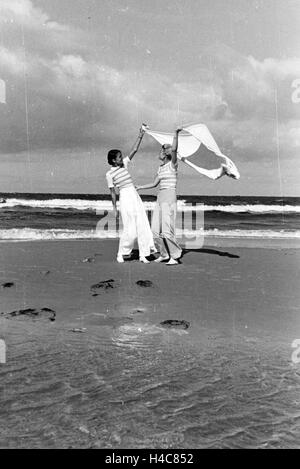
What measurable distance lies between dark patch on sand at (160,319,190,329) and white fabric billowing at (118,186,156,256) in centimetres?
369

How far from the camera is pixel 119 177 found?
806 centimetres

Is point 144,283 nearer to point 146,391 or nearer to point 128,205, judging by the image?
point 128,205

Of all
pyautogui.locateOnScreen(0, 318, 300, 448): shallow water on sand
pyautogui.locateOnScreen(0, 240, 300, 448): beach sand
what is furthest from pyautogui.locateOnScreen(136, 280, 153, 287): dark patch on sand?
pyautogui.locateOnScreen(0, 318, 300, 448): shallow water on sand

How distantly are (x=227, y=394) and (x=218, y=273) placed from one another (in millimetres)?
4604

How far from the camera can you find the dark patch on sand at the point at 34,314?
16.0 ft

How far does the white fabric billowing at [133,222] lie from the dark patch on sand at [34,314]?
132 inches

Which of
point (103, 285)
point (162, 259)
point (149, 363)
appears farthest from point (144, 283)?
point (149, 363)

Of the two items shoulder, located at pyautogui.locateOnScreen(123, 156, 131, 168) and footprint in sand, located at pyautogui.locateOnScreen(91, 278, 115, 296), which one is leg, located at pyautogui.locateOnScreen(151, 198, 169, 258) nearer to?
shoulder, located at pyautogui.locateOnScreen(123, 156, 131, 168)

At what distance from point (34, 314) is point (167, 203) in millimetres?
3709

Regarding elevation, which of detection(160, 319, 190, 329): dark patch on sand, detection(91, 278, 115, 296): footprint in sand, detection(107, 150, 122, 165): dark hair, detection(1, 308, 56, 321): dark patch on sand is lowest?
detection(91, 278, 115, 296): footprint in sand

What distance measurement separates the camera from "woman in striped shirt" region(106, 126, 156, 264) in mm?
7965

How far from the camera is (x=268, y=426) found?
2604 millimetres
